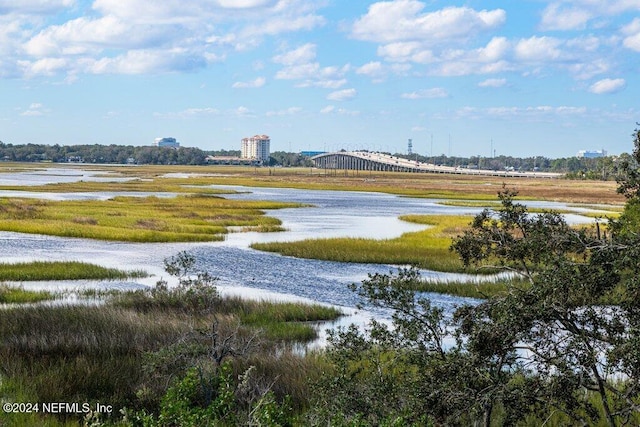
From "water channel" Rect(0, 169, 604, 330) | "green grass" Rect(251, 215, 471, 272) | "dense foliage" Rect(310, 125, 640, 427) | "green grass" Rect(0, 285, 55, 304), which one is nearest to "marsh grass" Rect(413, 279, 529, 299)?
"water channel" Rect(0, 169, 604, 330)

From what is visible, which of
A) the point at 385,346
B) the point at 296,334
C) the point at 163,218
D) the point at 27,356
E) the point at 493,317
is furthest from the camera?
the point at 163,218

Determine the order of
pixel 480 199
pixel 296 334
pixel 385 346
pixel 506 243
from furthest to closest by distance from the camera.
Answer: pixel 480 199, pixel 296 334, pixel 385 346, pixel 506 243

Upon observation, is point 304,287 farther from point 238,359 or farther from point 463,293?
point 238,359

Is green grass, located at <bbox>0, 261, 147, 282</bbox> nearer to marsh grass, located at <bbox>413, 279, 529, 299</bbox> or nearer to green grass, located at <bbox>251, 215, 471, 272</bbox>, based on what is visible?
green grass, located at <bbox>251, 215, 471, 272</bbox>

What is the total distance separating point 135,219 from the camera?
5478 cm

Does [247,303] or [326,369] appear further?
[247,303]

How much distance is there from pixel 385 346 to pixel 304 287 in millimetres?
19402

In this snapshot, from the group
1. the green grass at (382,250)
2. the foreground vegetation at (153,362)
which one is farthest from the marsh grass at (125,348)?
the green grass at (382,250)

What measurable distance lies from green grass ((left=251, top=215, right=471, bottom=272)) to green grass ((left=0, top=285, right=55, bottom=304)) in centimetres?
1764

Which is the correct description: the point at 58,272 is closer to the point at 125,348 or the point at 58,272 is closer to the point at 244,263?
the point at 244,263

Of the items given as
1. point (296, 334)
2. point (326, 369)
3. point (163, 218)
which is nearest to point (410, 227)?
point (163, 218)

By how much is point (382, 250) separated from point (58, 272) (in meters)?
18.2

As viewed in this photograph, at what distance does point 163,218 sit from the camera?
57.3 m

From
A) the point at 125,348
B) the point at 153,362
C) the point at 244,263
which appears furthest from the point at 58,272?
the point at 153,362
